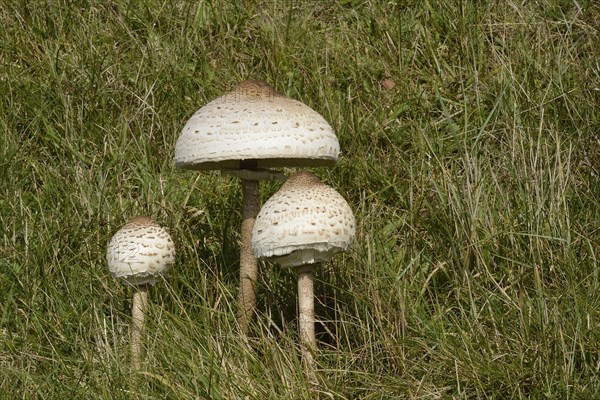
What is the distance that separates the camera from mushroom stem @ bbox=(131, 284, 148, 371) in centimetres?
350

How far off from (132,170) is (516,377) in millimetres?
2437

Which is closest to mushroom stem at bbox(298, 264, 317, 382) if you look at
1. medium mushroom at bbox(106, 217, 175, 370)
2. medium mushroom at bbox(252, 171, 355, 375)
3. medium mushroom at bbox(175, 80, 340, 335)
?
medium mushroom at bbox(252, 171, 355, 375)

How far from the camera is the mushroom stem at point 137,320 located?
3.50 m

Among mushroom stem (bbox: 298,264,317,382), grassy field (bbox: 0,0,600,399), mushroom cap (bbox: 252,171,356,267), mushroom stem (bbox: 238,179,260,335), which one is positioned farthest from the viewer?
mushroom stem (bbox: 238,179,260,335)

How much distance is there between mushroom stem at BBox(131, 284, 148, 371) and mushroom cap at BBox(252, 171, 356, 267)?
0.58 metres

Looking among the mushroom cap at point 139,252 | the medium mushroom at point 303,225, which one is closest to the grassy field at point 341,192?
the mushroom cap at point 139,252

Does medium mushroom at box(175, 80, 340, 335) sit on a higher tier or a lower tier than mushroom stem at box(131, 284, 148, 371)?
higher

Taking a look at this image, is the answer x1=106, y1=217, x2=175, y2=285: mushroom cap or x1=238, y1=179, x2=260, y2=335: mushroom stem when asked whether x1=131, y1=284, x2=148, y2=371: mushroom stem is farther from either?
x1=238, y1=179, x2=260, y2=335: mushroom stem

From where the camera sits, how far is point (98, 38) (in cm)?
566

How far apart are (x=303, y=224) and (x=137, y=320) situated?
883mm

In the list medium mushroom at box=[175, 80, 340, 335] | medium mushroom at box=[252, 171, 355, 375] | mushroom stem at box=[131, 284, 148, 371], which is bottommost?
mushroom stem at box=[131, 284, 148, 371]

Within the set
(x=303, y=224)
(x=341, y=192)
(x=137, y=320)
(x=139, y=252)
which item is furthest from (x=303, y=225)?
(x=341, y=192)

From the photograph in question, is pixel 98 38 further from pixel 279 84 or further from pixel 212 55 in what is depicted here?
pixel 279 84

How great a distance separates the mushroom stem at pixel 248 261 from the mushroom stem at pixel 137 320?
39cm
